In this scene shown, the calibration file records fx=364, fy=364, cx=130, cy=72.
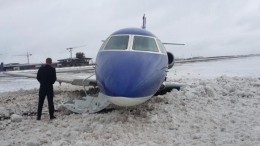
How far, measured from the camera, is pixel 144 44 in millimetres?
10156

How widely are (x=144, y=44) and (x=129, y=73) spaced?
6.35ft

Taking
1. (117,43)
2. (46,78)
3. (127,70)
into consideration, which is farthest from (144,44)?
(46,78)

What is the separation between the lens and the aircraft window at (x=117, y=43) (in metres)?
9.84

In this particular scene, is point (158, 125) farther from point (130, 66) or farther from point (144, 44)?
point (144, 44)

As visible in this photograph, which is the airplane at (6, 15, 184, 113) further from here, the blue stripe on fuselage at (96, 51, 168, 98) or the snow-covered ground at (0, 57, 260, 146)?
the snow-covered ground at (0, 57, 260, 146)

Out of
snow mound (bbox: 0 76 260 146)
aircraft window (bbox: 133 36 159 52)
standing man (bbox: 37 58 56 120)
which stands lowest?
snow mound (bbox: 0 76 260 146)

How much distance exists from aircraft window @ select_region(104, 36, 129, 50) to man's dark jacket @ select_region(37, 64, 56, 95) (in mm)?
1711

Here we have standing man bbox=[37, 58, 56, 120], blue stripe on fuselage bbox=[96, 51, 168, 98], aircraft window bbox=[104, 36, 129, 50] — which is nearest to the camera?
blue stripe on fuselage bbox=[96, 51, 168, 98]

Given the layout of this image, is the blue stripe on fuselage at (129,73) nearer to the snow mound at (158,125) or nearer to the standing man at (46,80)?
the snow mound at (158,125)

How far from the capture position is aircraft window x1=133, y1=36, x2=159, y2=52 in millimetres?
9859

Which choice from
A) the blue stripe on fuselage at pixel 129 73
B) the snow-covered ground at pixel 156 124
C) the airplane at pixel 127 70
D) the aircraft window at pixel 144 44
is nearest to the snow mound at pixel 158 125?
the snow-covered ground at pixel 156 124

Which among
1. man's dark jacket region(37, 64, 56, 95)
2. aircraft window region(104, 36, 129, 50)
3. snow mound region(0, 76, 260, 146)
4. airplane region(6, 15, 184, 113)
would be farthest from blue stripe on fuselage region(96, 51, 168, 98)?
man's dark jacket region(37, 64, 56, 95)

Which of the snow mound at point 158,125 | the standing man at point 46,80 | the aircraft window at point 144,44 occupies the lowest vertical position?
the snow mound at point 158,125

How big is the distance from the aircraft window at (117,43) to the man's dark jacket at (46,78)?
1711mm
